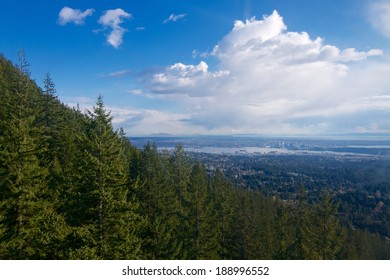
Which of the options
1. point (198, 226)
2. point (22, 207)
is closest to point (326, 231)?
point (198, 226)

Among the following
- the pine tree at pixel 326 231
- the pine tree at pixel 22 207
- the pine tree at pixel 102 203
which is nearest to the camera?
the pine tree at pixel 102 203

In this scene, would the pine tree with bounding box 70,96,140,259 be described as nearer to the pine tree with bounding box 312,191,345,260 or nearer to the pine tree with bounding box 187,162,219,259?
the pine tree with bounding box 187,162,219,259

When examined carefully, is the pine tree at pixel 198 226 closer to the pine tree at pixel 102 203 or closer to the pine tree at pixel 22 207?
the pine tree at pixel 102 203

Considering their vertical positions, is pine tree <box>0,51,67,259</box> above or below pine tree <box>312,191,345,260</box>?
above

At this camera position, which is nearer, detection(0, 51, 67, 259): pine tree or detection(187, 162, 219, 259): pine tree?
detection(0, 51, 67, 259): pine tree

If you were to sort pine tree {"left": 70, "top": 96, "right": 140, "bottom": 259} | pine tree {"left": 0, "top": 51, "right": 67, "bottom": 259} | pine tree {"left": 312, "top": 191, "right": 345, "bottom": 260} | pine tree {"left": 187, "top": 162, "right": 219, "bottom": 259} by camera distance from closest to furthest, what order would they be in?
pine tree {"left": 70, "top": 96, "right": 140, "bottom": 259} < pine tree {"left": 0, "top": 51, "right": 67, "bottom": 259} < pine tree {"left": 312, "top": 191, "right": 345, "bottom": 260} < pine tree {"left": 187, "top": 162, "right": 219, "bottom": 259}

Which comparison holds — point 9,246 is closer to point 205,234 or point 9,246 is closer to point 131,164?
point 205,234

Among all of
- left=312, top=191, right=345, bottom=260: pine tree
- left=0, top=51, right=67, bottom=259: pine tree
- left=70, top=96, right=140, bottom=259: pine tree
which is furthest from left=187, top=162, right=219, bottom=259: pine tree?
left=0, top=51, right=67, bottom=259: pine tree

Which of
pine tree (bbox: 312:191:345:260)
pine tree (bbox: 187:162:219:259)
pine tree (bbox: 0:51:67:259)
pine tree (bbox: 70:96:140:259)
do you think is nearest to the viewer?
pine tree (bbox: 70:96:140:259)

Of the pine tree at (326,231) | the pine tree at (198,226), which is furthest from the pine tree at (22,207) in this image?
the pine tree at (326,231)

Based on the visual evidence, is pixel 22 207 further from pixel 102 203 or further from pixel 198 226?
pixel 198 226

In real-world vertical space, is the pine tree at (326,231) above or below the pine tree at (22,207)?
below
